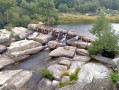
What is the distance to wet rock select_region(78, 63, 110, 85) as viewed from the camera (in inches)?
842

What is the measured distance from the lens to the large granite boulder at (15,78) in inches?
846

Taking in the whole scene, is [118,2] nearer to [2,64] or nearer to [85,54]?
[85,54]

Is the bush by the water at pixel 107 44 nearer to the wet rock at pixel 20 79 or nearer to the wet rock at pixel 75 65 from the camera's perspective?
the wet rock at pixel 75 65

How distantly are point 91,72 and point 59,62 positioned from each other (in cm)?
789

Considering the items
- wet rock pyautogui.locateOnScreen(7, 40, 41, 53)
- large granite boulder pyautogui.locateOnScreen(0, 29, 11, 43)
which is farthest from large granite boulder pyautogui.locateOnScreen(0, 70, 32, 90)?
large granite boulder pyautogui.locateOnScreen(0, 29, 11, 43)

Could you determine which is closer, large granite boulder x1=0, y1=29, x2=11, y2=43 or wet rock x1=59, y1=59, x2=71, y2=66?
wet rock x1=59, y1=59, x2=71, y2=66

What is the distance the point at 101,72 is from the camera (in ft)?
78.0

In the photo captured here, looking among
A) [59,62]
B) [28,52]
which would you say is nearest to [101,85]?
[59,62]

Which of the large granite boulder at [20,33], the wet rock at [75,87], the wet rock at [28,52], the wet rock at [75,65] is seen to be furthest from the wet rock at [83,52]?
the large granite boulder at [20,33]

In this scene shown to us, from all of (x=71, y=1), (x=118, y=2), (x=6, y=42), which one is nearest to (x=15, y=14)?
(x=6, y=42)

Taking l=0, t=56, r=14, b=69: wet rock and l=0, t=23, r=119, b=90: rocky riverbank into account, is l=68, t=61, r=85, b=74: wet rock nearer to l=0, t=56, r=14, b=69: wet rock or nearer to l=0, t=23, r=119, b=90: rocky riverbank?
l=0, t=23, r=119, b=90: rocky riverbank

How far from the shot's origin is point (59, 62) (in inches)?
1122

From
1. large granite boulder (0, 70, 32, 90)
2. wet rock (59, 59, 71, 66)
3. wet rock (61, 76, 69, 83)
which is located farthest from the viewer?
wet rock (59, 59, 71, 66)

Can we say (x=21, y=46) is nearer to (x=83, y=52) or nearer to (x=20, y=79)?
(x=20, y=79)
